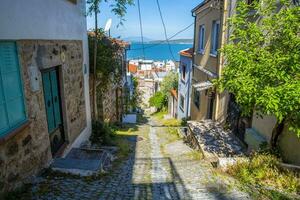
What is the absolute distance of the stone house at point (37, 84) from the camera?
166 inches

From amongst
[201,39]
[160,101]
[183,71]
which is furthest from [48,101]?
[160,101]

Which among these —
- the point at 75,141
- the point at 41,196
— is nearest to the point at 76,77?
the point at 75,141

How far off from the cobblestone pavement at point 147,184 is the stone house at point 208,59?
3866 millimetres

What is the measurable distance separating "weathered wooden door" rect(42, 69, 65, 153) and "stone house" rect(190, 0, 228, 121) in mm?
5711

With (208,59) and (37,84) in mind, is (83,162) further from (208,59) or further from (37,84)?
(208,59)

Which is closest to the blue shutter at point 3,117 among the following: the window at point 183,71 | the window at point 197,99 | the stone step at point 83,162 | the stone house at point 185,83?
the stone step at point 83,162

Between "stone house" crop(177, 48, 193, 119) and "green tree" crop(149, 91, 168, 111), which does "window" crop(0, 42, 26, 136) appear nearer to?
"stone house" crop(177, 48, 193, 119)

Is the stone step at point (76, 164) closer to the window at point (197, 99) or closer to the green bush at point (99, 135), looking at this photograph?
the green bush at point (99, 135)

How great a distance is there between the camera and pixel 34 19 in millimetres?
5074

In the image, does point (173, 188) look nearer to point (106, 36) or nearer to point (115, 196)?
point (115, 196)

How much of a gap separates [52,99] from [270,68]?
5029 millimetres

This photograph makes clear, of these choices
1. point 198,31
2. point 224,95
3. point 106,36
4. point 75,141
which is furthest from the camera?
point 198,31

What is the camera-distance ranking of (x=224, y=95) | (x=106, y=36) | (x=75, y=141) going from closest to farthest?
(x=75, y=141), (x=224, y=95), (x=106, y=36)

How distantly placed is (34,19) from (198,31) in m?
10.6
